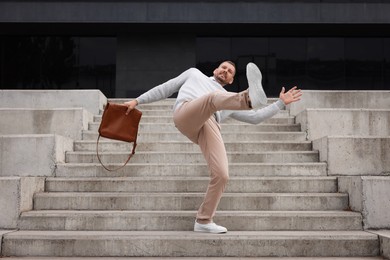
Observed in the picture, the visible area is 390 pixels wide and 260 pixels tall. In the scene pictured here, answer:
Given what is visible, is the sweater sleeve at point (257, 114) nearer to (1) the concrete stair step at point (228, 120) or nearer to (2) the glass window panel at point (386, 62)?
(1) the concrete stair step at point (228, 120)

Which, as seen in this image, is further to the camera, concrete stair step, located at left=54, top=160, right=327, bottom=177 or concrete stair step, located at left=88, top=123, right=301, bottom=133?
concrete stair step, located at left=88, top=123, right=301, bottom=133

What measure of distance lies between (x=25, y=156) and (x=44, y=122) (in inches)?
69.2

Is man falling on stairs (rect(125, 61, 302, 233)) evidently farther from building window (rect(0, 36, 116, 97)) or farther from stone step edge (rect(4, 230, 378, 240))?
building window (rect(0, 36, 116, 97))

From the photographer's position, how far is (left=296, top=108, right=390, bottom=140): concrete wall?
7.32 metres

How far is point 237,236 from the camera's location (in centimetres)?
452

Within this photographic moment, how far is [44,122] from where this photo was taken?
7.61 meters

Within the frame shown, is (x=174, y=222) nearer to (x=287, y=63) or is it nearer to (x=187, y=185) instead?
(x=187, y=185)

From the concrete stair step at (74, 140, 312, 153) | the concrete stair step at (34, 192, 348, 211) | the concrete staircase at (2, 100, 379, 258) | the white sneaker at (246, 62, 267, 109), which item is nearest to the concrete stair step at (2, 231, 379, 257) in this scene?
the concrete staircase at (2, 100, 379, 258)

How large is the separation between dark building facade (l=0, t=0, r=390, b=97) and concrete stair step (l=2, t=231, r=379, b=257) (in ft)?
42.6

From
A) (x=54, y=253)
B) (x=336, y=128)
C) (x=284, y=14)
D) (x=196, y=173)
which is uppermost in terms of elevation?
(x=284, y=14)

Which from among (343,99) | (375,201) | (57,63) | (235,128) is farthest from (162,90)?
(57,63)

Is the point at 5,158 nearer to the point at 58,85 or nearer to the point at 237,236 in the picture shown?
the point at 237,236

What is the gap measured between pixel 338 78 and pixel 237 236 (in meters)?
14.6

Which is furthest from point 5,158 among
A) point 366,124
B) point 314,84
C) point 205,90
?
point 314,84
